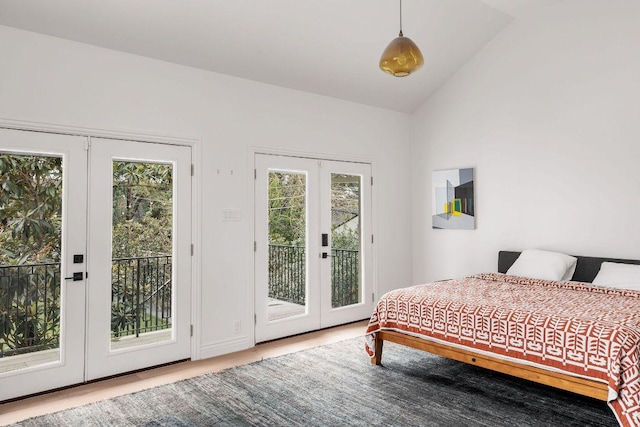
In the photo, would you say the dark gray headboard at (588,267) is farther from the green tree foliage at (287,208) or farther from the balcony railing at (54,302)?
the balcony railing at (54,302)

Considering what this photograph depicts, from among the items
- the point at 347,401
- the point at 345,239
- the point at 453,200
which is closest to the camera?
the point at 347,401

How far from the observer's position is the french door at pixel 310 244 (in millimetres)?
4586

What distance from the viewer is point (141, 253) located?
379 centimetres

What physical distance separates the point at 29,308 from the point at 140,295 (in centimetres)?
80

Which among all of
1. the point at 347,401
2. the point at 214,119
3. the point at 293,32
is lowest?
the point at 347,401

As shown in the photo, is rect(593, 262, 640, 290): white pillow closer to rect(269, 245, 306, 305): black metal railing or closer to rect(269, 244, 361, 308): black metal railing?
rect(269, 244, 361, 308): black metal railing

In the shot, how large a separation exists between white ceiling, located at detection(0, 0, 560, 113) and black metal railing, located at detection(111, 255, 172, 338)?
179 cm

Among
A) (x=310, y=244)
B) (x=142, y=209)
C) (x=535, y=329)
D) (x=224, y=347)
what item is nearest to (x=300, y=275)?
(x=310, y=244)

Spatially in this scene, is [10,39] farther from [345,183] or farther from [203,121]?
[345,183]

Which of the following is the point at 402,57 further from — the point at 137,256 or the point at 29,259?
the point at 29,259

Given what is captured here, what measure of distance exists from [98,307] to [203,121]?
6.05 feet

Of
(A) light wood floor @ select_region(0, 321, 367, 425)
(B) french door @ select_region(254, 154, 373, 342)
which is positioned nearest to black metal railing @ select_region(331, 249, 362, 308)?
(B) french door @ select_region(254, 154, 373, 342)

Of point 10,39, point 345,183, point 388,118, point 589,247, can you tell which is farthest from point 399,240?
point 10,39

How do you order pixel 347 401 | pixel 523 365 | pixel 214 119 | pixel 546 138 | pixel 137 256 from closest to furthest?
pixel 523 365, pixel 347 401, pixel 137 256, pixel 214 119, pixel 546 138
